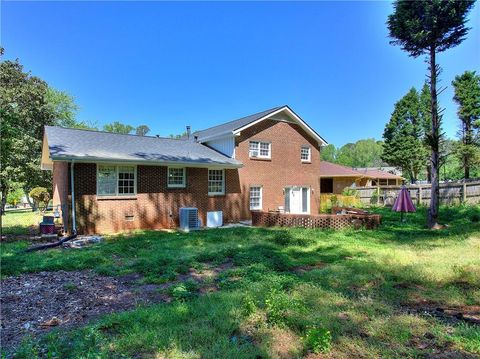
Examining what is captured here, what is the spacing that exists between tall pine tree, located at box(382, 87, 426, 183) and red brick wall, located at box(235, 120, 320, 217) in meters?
24.7

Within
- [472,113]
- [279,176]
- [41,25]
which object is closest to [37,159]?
[41,25]

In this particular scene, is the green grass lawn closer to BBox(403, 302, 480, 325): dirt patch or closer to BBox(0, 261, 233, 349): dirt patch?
BBox(403, 302, 480, 325): dirt patch

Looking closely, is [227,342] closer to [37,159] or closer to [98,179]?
[98,179]

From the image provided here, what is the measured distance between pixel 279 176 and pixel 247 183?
2.46 m

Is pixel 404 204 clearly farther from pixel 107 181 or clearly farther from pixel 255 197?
pixel 107 181

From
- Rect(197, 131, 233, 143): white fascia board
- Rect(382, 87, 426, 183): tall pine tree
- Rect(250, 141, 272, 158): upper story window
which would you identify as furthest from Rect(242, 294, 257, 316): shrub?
Rect(382, 87, 426, 183): tall pine tree

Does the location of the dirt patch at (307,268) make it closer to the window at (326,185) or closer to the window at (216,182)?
the window at (216,182)

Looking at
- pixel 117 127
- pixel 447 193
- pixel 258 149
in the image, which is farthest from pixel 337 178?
pixel 117 127

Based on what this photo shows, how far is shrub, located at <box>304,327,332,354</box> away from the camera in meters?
3.33

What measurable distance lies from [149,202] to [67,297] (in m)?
8.81

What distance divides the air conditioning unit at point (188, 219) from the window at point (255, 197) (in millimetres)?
4449

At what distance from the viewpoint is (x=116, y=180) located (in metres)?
13.0

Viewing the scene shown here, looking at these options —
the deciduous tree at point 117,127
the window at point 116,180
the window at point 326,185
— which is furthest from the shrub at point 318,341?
the deciduous tree at point 117,127

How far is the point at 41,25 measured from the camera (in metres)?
12.5
